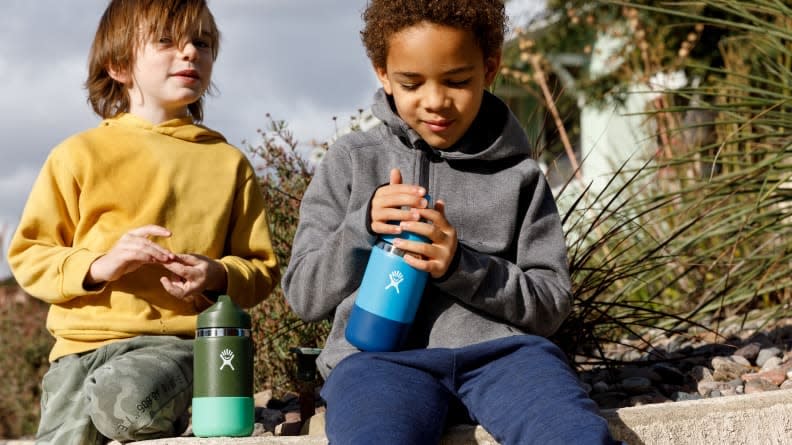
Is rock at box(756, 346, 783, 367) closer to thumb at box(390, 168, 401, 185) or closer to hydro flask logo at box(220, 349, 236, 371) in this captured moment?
thumb at box(390, 168, 401, 185)

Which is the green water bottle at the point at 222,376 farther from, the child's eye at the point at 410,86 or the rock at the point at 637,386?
the rock at the point at 637,386

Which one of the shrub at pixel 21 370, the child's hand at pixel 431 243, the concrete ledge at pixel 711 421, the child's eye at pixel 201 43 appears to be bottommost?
the shrub at pixel 21 370

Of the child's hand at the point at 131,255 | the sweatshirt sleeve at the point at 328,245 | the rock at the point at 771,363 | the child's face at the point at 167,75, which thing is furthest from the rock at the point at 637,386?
the child's face at the point at 167,75

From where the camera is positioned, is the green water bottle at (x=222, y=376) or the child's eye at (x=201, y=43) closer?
the green water bottle at (x=222, y=376)

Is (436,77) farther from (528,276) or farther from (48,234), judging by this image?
(48,234)

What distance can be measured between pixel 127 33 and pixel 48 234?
26.1 inches

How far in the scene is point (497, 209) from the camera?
2.60 metres

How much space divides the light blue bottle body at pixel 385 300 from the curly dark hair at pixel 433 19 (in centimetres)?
59

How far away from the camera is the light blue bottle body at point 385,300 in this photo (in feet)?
7.44

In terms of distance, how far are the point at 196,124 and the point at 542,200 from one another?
3.97 ft

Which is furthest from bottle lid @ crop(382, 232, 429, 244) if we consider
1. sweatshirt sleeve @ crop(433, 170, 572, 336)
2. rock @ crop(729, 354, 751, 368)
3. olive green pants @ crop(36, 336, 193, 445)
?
rock @ crop(729, 354, 751, 368)

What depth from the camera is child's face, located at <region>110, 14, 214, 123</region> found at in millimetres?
2979

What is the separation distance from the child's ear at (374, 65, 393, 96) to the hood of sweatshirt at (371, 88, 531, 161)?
Result: 0.03 meters

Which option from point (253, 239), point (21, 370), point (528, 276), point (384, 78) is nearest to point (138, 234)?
point (253, 239)
